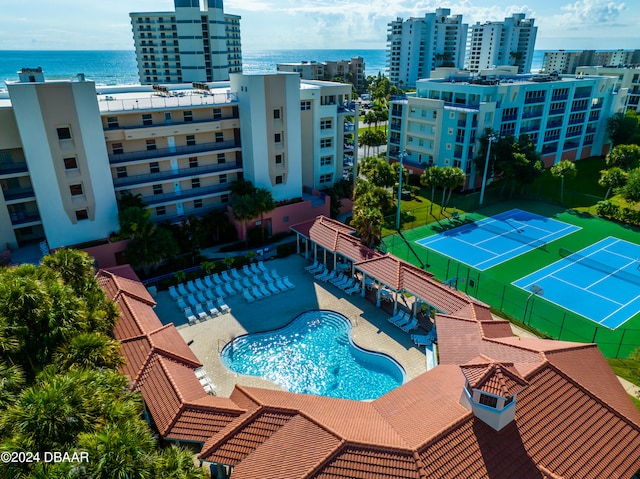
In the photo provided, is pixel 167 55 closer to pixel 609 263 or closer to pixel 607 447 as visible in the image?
pixel 609 263

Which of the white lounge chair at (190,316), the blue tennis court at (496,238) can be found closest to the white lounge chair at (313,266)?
the white lounge chair at (190,316)

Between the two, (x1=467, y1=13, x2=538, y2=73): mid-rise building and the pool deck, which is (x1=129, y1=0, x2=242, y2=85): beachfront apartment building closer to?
the pool deck

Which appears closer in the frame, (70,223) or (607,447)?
(607,447)

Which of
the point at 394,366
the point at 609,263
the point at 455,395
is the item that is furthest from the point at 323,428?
the point at 609,263

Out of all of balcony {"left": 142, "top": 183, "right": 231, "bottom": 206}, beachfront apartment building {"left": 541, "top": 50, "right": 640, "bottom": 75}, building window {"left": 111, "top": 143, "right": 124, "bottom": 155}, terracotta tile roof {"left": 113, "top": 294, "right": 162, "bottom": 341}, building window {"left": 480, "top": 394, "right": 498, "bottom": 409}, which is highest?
beachfront apartment building {"left": 541, "top": 50, "right": 640, "bottom": 75}

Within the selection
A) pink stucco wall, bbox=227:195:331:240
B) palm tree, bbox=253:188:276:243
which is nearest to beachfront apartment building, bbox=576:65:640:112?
pink stucco wall, bbox=227:195:331:240

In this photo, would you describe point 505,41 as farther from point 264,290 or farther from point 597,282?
point 264,290

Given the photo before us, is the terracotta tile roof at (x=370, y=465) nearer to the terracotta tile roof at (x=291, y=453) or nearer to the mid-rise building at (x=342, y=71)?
the terracotta tile roof at (x=291, y=453)
